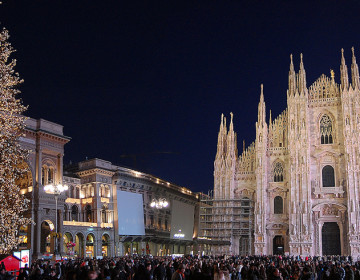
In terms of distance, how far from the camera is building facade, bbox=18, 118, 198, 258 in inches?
1838

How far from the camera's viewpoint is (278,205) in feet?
207

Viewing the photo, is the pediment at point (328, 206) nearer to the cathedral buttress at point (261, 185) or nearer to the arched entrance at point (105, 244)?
the cathedral buttress at point (261, 185)

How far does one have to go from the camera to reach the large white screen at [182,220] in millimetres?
71438

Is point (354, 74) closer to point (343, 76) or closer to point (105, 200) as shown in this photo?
point (343, 76)

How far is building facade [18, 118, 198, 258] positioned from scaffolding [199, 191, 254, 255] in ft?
25.3

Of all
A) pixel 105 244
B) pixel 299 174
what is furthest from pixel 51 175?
pixel 299 174

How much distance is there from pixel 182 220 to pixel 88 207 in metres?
19.5

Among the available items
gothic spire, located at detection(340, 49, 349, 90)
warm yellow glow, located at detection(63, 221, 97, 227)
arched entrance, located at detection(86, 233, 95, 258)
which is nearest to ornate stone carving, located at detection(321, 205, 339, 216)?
gothic spire, located at detection(340, 49, 349, 90)

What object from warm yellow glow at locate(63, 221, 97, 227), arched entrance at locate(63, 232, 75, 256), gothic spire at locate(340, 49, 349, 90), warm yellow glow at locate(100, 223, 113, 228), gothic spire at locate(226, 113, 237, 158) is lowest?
arched entrance at locate(63, 232, 75, 256)

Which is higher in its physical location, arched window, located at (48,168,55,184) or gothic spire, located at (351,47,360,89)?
gothic spire, located at (351,47,360,89)

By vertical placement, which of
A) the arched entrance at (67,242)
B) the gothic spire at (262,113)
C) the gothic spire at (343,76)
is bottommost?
the arched entrance at (67,242)

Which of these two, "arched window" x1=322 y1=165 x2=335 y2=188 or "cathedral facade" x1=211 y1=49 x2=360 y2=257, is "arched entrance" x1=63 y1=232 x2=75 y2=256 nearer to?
"cathedral facade" x1=211 y1=49 x2=360 y2=257

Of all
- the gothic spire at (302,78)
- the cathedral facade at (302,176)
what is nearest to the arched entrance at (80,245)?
the cathedral facade at (302,176)

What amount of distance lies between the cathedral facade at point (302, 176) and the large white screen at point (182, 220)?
25.0ft
